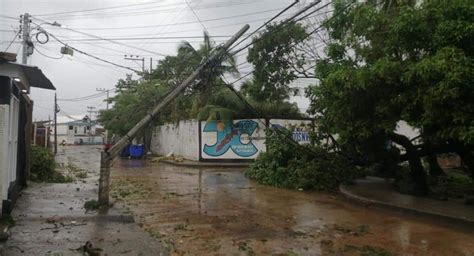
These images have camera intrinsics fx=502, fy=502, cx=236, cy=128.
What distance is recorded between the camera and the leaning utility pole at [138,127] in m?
12.1

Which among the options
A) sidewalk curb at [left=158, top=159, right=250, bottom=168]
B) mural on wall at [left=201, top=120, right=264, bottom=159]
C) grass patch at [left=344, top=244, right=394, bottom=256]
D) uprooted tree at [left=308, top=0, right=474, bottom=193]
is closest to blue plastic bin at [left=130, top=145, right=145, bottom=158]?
sidewalk curb at [left=158, top=159, right=250, bottom=168]

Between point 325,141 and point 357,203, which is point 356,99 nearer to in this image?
point 357,203

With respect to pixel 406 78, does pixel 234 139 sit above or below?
below

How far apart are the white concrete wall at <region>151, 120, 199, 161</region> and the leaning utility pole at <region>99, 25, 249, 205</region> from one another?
52.1ft

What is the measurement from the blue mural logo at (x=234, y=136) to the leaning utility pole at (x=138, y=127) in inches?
557

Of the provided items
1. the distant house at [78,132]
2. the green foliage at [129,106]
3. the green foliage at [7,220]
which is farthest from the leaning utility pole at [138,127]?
the distant house at [78,132]

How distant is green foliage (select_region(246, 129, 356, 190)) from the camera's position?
16.8 metres

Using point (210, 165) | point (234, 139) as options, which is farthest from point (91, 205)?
point (234, 139)

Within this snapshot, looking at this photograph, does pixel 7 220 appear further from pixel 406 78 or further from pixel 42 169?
pixel 42 169

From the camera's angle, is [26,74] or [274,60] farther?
[274,60]

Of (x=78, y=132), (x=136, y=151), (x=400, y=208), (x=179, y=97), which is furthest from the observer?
(x=78, y=132)

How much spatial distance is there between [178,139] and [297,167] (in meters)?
17.3

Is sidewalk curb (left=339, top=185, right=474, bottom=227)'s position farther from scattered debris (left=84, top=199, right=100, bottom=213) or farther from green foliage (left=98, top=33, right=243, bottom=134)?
scattered debris (left=84, top=199, right=100, bottom=213)

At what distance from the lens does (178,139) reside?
112ft
